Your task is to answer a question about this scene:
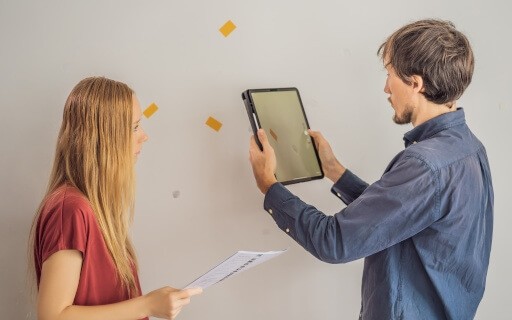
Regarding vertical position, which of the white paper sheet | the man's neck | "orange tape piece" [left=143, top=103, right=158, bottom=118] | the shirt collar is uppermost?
"orange tape piece" [left=143, top=103, right=158, bottom=118]

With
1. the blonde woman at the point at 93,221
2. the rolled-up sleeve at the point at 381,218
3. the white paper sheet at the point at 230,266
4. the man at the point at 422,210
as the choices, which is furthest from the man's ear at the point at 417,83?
the blonde woman at the point at 93,221

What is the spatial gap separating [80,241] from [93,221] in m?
0.05

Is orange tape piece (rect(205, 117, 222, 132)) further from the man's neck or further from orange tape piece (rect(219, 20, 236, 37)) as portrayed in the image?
the man's neck

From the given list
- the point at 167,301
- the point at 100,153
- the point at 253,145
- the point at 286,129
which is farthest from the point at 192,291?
the point at 286,129

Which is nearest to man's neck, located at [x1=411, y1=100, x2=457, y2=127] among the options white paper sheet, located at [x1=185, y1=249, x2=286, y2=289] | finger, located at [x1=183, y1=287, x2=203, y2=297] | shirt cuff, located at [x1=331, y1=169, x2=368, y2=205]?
shirt cuff, located at [x1=331, y1=169, x2=368, y2=205]

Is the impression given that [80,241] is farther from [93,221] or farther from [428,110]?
[428,110]

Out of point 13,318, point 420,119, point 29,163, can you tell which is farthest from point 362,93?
point 13,318

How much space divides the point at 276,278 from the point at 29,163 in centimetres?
69

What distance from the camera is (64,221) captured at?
2.90 ft

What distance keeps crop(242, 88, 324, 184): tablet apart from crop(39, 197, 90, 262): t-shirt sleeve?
47cm

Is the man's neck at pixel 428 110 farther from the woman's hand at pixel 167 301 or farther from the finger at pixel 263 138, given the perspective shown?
the woman's hand at pixel 167 301

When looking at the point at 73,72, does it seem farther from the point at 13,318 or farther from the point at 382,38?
the point at 382,38

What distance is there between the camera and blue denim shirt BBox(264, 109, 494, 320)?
3.22 feet

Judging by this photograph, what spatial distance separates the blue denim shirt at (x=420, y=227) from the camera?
0.98 m
